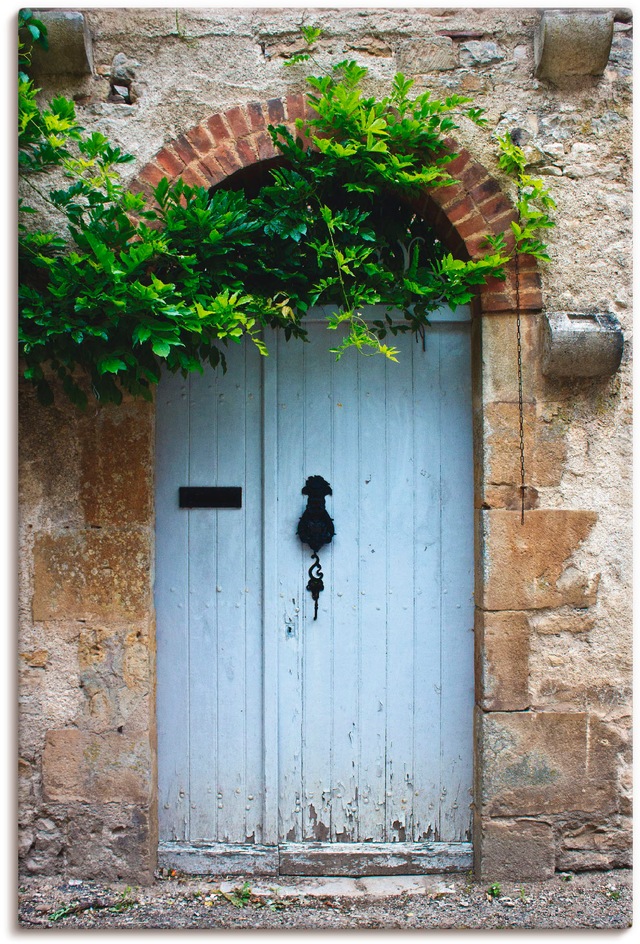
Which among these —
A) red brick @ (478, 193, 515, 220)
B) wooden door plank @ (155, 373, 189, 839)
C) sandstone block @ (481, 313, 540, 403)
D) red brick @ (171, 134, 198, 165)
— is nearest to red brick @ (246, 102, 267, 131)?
red brick @ (171, 134, 198, 165)

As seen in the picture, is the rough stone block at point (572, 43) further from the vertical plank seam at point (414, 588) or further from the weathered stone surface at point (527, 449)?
the weathered stone surface at point (527, 449)

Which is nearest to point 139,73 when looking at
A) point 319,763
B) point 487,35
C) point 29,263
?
point 29,263

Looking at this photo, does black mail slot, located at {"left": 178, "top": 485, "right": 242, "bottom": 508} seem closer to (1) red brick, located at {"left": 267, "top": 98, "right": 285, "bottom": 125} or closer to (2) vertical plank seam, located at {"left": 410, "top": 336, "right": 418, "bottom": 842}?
(2) vertical plank seam, located at {"left": 410, "top": 336, "right": 418, "bottom": 842}

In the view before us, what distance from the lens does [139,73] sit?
109 inches

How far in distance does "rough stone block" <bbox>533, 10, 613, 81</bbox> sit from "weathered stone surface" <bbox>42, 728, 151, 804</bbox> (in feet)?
10.4

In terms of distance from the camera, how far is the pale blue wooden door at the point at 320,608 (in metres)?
2.97

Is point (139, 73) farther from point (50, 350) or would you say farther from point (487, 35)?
point (487, 35)

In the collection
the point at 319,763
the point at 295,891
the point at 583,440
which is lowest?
the point at 295,891

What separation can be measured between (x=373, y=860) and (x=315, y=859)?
0.81 ft

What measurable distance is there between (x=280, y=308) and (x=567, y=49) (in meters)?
1.54

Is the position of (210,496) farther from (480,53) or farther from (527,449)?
(480,53)

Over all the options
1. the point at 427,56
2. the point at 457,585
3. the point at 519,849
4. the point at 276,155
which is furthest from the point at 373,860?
the point at 427,56

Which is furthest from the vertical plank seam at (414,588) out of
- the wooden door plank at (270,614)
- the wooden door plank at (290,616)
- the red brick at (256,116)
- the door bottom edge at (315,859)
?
the red brick at (256,116)

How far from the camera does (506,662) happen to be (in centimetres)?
276
